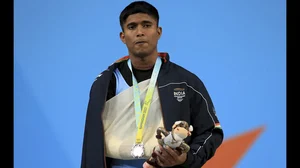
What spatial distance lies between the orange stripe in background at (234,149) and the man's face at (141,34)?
4.28ft

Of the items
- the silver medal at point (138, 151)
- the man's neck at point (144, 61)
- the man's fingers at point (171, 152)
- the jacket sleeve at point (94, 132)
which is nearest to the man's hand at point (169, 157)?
the man's fingers at point (171, 152)

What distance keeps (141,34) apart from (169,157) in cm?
56

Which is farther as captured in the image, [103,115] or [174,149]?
[103,115]

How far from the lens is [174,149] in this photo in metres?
1.92

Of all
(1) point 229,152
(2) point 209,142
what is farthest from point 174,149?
(1) point 229,152

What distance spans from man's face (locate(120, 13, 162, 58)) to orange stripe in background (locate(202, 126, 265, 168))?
130 centimetres

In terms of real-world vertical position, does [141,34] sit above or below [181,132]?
above

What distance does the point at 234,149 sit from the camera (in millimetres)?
Result: 3383

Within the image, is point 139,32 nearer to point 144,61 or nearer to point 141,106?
point 144,61

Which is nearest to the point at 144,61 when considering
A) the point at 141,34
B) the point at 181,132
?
the point at 141,34

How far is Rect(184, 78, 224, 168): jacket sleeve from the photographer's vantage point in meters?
2.12
